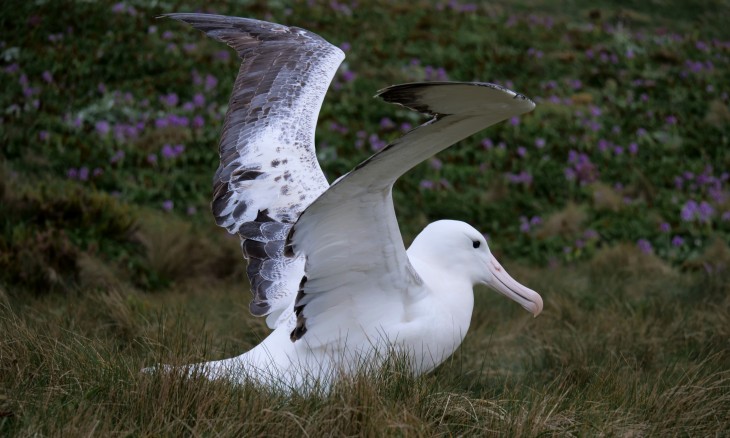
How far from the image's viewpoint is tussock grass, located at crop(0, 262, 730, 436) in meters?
2.96

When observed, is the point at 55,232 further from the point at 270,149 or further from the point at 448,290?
the point at 448,290

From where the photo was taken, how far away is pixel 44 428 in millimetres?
2811

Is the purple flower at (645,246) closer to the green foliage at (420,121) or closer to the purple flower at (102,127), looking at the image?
the green foliage at (420,121)

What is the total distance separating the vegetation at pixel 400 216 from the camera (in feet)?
10.5

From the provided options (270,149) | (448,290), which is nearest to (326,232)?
(448,290)

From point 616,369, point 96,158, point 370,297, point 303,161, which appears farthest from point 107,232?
point 616,369

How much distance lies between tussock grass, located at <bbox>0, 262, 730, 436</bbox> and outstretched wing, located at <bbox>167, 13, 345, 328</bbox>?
0.60 meters

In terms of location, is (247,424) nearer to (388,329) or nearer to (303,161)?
(388,329)

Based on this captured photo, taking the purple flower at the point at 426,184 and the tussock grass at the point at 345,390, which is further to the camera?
the purple flower at the point at 426,184

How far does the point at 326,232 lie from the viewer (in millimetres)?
3684

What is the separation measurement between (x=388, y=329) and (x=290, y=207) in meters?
0.87

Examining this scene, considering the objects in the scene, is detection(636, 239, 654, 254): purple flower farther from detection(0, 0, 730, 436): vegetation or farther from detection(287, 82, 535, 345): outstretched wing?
detection(287, 82, 535, 345): outstretched wing

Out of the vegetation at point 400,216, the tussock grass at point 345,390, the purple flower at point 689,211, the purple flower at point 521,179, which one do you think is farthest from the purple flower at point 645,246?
the tussock grass at point 345,390

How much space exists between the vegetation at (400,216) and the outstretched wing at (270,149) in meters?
0.53
